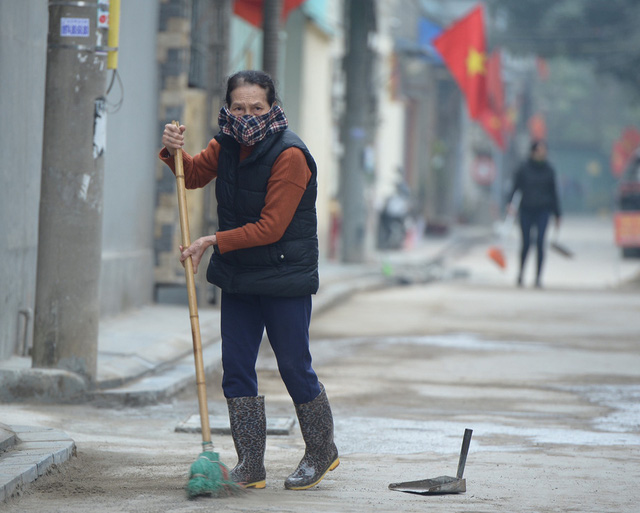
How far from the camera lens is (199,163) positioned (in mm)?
4980

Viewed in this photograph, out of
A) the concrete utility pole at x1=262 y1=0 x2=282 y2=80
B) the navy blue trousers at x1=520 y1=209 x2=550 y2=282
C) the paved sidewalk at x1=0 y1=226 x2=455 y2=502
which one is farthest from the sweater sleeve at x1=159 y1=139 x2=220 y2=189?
the navy blue trousers at x1=520 y1=209 x2=550 y2=282

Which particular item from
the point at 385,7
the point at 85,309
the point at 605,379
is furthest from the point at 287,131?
the point at 385,7

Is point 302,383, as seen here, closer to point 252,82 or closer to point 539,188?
point 252,82

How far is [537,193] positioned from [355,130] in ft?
13.2

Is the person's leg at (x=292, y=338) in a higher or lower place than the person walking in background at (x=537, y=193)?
lower

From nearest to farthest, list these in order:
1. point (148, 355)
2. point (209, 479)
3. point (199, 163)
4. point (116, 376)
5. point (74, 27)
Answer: point (209, 479)
point (199, 163)
point (74, 27)
point (116, 376)
point (148, 355)

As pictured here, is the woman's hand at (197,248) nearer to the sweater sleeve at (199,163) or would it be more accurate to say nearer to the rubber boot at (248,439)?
the sweater sleeve at (199,163)

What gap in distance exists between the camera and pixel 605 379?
8445 mm

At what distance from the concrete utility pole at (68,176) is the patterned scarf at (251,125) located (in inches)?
88.4

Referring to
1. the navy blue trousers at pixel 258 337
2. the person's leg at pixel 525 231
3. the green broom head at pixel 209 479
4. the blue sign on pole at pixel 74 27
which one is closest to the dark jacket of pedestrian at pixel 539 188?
the person's leg at pixel 525 231

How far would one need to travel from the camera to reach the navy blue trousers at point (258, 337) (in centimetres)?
480

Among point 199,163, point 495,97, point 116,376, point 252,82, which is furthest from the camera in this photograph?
point 495,97

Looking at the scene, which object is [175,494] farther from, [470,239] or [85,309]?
[470,239]

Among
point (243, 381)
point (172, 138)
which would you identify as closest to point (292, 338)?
point (243, 381)
